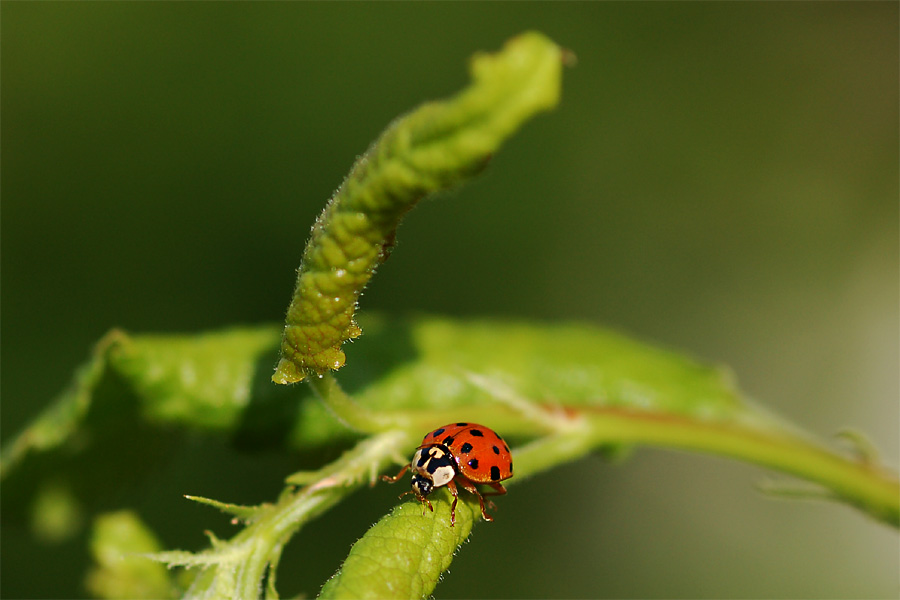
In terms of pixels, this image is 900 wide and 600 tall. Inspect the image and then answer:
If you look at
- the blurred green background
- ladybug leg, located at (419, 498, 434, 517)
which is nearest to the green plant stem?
ladybug leg, located at (419, 498, 434, 517)

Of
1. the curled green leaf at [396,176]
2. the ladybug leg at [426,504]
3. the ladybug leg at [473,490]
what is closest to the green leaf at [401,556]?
the ladybug leg at [426,504]

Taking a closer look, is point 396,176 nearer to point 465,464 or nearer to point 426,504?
point 426,504

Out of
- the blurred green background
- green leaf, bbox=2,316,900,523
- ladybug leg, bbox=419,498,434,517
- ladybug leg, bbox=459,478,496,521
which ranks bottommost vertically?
ladybug leg, bbox=419,498,434,517

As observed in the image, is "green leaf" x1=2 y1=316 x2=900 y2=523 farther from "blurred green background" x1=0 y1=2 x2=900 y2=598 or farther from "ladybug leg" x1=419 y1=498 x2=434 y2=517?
"blurred green background" x1=0 y1=2 x2=900 y2=598

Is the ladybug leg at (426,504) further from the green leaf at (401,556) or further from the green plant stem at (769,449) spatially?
the green plant stem at (769,449)

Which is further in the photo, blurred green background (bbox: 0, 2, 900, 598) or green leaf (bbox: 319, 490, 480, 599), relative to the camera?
blurred green background (bbox: 0, 2, 900, 598)

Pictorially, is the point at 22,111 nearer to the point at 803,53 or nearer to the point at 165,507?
the point at 165,507

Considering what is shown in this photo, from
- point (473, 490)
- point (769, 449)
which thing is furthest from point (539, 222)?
point (473, 490)
